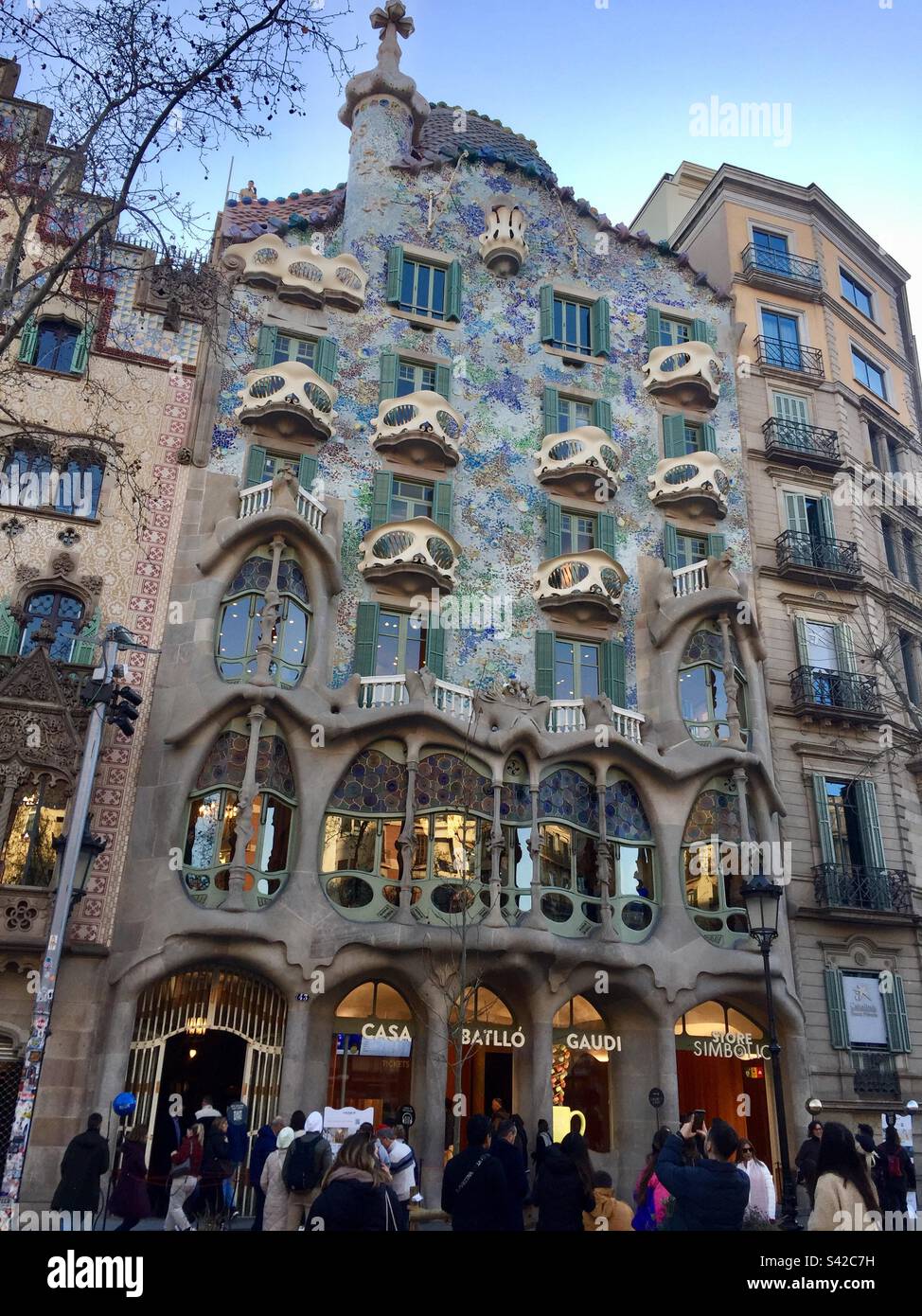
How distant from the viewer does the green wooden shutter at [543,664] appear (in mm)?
23656

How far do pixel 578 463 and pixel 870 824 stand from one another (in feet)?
36.8

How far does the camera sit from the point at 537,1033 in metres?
20.2

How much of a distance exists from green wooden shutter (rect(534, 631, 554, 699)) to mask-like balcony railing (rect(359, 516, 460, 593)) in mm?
A: 2446

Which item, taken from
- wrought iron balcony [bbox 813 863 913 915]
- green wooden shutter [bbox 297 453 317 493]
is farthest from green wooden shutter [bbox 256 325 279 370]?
wrought iron balcony [bbox 813 863 913 915]

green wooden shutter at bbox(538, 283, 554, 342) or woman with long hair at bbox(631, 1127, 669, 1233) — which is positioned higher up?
green wooden shutter at bbox(538, 283, 554, 342)

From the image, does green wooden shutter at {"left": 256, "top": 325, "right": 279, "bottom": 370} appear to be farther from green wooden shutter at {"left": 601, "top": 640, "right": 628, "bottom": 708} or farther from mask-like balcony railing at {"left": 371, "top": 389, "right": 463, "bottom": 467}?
green wooden shutter at {"left": 601, "top": 640, "right": 628, "bottom": 708}

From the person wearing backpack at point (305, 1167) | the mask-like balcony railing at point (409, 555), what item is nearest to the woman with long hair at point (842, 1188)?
the person wearing backpack at point (305, 1167)

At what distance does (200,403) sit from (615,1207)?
19.6 meters

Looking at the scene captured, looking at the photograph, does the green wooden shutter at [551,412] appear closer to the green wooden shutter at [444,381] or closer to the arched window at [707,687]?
the green wooden shutter at [444,381]

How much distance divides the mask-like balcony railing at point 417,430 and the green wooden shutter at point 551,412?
2865 millimetres

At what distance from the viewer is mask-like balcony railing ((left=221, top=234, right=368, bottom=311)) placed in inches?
1005

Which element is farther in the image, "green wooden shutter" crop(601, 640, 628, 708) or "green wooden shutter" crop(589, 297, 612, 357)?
"green wooden shutter" crop(589, 297, 612, 357)

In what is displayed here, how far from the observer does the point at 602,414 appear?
90.2 ft
